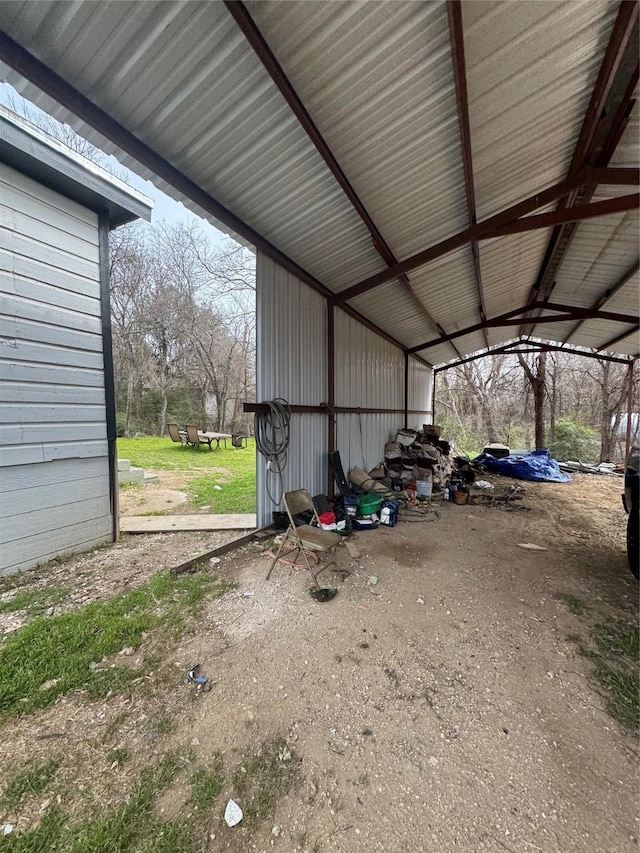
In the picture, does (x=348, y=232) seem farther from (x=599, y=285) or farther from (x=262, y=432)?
(x=599, y=285)

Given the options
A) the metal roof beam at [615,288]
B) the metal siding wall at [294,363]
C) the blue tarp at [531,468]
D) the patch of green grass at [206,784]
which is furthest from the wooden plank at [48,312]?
the blue tarp at [531,468]

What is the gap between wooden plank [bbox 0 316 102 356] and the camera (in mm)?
2789

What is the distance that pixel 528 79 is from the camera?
2.28 meters

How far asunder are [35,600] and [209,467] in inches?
217

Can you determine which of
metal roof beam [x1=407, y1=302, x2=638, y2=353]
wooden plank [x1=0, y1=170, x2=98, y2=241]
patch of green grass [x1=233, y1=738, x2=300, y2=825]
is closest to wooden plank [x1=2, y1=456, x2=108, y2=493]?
wooden plank [x1=0, y1=170, x2=98, y2=241]

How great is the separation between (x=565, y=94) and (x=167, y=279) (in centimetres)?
1559

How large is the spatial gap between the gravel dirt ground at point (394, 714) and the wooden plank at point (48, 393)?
5.47 feet

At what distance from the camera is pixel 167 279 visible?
1435 centimetres

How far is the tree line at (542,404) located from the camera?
11.3m

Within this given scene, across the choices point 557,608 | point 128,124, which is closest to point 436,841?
point 557,608

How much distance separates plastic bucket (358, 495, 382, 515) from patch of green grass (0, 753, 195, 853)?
11.4 ft

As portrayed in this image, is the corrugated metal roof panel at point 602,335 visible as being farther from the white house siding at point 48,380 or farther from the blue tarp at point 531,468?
the white house siding at point 48,380

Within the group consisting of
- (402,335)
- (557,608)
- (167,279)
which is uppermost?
(167,279)

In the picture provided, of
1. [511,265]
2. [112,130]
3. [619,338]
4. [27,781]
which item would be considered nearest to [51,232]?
[112,130]
